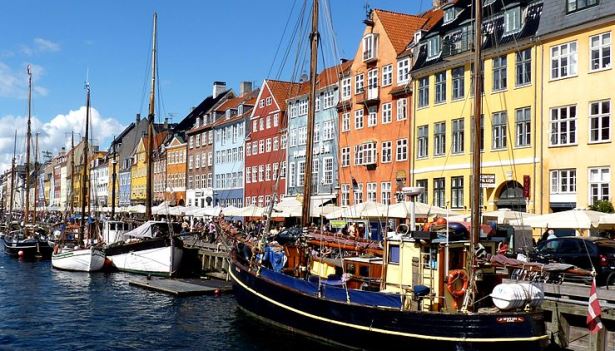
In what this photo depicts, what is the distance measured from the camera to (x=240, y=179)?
76312 mm

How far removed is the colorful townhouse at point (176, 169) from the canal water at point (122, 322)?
51458 millimetres

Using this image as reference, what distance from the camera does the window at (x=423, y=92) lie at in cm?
4594

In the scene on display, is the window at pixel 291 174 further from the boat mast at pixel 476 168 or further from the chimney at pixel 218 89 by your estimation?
the boat mast at pixel 476 168

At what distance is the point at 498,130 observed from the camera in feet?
132

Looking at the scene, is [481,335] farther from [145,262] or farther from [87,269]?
[87,269]

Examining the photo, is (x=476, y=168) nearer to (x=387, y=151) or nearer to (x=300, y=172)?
(x=387, y=151)

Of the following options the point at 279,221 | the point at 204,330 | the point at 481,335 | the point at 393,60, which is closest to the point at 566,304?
the point at 481,335

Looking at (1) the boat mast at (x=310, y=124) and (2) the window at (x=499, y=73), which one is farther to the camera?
(2) the window at (x=499, y=73)

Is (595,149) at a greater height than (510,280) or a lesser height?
greater

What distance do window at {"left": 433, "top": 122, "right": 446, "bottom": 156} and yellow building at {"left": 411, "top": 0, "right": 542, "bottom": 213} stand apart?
6 centimetres

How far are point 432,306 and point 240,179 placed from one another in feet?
190

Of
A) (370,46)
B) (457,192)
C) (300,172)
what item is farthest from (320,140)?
(457,192)

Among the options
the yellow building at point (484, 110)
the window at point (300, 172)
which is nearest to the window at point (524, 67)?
the yellow building at point (484, 110)

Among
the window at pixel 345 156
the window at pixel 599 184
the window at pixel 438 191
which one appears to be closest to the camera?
the window at pixel 599 184
